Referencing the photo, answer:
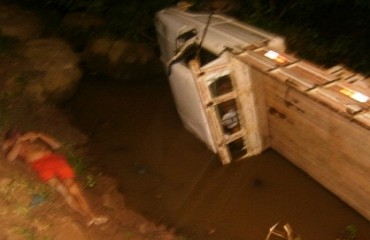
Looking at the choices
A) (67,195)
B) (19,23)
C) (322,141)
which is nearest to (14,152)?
(67,195)

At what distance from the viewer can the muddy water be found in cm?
503

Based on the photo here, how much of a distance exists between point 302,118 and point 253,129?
0.90 metres

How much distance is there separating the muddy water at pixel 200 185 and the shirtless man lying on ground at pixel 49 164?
0.79 metres

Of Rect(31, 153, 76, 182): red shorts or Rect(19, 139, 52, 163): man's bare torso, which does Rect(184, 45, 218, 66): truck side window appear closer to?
Rect(31, 153, 76, 182): red shorts

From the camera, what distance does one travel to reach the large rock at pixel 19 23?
812 cm

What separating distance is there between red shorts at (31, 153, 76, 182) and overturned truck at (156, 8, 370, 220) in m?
1.88

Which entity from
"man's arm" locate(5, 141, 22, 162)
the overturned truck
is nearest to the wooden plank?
the overturned truck

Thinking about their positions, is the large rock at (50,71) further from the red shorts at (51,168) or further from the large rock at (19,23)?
the red shorts at (51,168)

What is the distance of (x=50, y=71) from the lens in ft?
24.4

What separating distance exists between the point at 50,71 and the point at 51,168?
284cm

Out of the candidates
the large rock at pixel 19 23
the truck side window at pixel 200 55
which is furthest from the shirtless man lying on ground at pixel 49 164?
the large rock at pixel 19 23

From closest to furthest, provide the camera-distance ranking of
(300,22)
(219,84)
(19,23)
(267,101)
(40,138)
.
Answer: (219,84), (267,101), (40,138), (300,22), (19,23)

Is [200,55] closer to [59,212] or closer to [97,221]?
[97,221]

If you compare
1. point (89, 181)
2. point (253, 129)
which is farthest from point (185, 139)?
point (89, 181)
